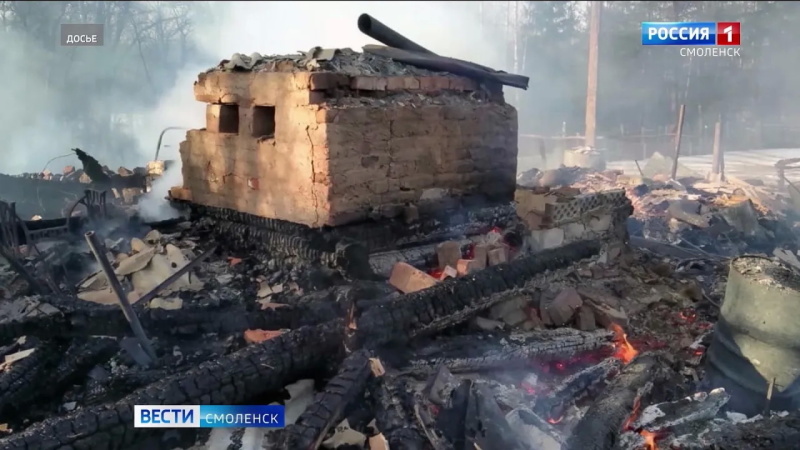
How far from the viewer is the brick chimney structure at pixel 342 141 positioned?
18.8 feet

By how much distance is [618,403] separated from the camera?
396 cm

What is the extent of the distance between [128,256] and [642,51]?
21.2m

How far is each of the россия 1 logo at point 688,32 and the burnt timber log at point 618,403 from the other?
790 centimetres

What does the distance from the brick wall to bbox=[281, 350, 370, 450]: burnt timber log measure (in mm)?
2110

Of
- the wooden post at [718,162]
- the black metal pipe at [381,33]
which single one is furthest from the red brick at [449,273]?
the wooden post at [718,162]

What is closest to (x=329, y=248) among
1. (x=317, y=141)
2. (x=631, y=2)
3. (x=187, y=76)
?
(x=317, y=141)

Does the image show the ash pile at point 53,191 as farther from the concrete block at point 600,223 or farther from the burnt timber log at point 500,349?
the concrete block at point 600,223

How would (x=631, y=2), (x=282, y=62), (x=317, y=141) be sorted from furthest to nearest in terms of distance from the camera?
1. (x=631, y=2)
2. (x=282, y=62)
3. (x=317, y=141)

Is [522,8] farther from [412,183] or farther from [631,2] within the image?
[412,183]

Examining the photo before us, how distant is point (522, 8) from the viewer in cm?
3328

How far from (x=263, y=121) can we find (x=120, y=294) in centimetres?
283

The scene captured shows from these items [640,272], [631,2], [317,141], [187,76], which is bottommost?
[640,272]

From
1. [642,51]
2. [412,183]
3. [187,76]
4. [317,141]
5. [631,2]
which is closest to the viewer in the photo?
[317,141]

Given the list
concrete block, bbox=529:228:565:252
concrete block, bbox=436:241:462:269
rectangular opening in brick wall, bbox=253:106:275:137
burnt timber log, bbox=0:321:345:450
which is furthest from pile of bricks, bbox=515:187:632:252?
burnt timber log, bbox=0:321:345:450
